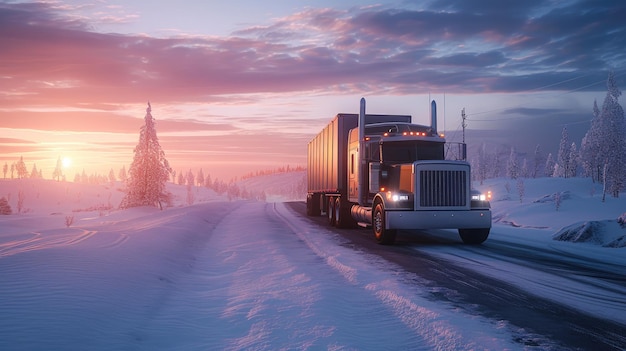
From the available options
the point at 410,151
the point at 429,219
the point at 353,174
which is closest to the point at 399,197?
the point at 429,219

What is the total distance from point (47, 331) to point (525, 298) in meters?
6.19

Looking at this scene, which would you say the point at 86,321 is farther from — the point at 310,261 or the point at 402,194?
the point at 402,194

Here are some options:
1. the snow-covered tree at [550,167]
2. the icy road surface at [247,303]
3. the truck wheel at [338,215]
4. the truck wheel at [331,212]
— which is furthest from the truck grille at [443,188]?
the snow-covered tree at [550,167]

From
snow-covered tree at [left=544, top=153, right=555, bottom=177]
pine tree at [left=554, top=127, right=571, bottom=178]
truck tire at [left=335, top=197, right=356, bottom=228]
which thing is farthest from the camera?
snow-covered tree at [left=544, top=153, right=555, bottom=177]

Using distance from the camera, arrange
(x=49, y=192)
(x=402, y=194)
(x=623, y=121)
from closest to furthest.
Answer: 1. (x=402, y=194)
2. (x=623, y=121)
3. (x=49, y=192)

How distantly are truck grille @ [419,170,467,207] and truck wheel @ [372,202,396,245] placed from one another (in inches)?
46.1

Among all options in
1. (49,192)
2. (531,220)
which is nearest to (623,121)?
(531,220)

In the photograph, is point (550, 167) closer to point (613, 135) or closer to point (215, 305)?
point (613, 135)

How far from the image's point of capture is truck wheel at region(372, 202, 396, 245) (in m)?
13.5

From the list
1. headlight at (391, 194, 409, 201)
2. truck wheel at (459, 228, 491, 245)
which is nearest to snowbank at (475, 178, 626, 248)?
truck wheel at (459, 228, 491, 245)

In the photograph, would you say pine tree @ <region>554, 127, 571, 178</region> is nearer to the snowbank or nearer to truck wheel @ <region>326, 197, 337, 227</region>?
the snowbank

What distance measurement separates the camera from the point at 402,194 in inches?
530

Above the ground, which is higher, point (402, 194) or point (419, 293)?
point (402, 194)

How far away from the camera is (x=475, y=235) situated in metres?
14.0
